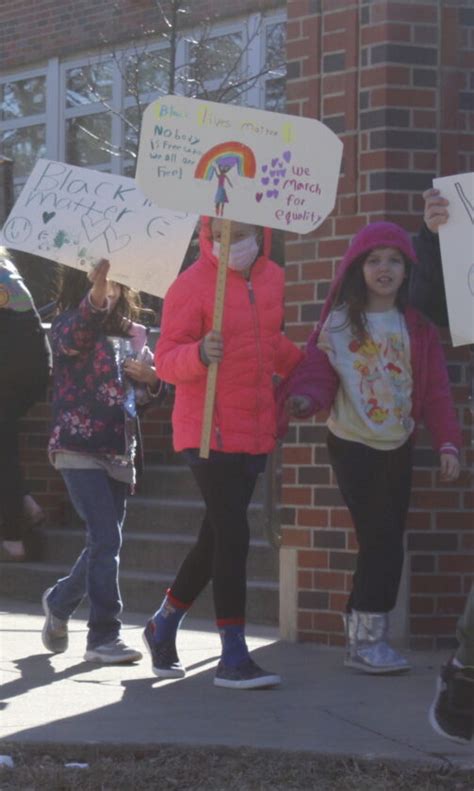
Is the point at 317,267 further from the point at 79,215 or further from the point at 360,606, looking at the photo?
the point at 360,606

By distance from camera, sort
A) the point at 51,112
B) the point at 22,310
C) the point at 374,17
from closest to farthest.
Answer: the point at 374,17
the point at 22,310
the point at 51,112

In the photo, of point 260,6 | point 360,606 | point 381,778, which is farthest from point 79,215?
point 260,6

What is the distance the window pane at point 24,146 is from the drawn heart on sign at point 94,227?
388 inches

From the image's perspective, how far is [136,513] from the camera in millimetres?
8633

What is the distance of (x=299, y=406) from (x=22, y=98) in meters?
10.9

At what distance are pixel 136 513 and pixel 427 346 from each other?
317 cm

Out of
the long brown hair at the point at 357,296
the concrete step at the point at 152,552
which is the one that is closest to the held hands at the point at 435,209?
the long brown hair at the point at 357,296

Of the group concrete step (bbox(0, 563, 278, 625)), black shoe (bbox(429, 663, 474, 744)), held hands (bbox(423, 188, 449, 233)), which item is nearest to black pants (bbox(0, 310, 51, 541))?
concrete step (bbox(0, 563, 278, 625))

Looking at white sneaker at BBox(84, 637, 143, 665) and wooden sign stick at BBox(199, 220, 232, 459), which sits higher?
wooden sign stick at BBox(199, 220, 232, 459)

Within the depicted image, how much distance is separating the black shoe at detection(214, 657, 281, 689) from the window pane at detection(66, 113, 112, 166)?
31.7 feet

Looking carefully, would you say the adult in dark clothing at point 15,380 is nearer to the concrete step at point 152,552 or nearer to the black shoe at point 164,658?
the concrete step at point 152,552

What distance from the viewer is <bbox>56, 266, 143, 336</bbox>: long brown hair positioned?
6.05 m

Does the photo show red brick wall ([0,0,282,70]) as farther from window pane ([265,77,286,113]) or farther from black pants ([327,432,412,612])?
black pants ([327,432,412,612])

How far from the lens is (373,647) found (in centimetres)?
584
